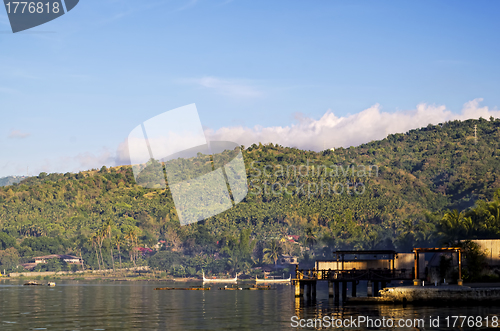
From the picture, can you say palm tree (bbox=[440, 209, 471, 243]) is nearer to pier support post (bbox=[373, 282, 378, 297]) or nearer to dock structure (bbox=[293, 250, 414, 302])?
pier support post (bbox=[373, 282, 378, 297])

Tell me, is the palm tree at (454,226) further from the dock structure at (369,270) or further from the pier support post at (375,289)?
the dock structure at (369,270)

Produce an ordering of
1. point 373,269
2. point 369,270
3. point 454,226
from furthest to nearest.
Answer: point 454,226, point 373,269, point 369,270

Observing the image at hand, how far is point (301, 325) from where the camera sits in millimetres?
49500

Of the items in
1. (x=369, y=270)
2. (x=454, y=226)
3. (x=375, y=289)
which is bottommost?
(x=375, y=289)

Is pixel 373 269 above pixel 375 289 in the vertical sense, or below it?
above

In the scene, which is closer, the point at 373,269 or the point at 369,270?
the point at 369,270

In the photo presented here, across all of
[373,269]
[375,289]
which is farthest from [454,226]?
[373,269]

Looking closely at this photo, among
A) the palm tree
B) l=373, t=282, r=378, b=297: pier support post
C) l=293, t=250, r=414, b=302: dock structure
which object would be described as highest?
the palm tree

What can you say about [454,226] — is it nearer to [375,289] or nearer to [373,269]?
[375,289]

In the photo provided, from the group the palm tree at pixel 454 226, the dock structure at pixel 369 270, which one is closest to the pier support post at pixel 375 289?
the dock structure at pixel 369 270

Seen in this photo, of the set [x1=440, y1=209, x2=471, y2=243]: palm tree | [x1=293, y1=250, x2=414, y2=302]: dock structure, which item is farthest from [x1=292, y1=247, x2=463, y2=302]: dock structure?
[x1=440, y1=209, x2=471, y2=243]: palm tree

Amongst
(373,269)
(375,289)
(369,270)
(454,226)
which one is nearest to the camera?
(369,270)

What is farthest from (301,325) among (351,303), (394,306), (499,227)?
(499,227)

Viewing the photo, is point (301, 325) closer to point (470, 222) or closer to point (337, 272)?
point (337, 272)
